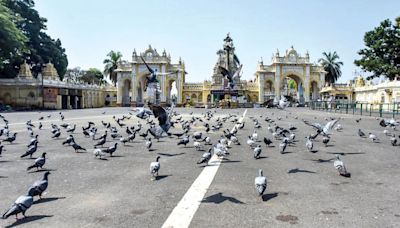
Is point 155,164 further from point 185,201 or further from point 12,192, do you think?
point 12,192

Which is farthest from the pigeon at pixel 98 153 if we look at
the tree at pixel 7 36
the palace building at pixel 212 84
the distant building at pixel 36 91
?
the palace building at pixel 212 84

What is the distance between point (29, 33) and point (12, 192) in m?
71.4

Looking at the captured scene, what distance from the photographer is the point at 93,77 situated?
115000mm

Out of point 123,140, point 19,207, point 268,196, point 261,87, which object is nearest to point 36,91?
point 261,87

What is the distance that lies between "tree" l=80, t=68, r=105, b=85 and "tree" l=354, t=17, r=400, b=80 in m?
88.9

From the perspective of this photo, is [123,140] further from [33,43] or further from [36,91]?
[33,43]

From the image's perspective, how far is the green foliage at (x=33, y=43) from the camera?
218 feet

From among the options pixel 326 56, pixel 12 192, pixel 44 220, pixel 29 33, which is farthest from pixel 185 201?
pixel 326 56

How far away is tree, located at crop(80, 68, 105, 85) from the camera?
114125 millimetres

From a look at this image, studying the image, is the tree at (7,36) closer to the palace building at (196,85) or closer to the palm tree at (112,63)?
the palace building at (196,85)

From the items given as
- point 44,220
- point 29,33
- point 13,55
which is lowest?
point 44,220

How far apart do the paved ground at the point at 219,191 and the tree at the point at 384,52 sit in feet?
95.4

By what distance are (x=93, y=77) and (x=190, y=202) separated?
4509 inches

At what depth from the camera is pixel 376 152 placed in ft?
39.8
